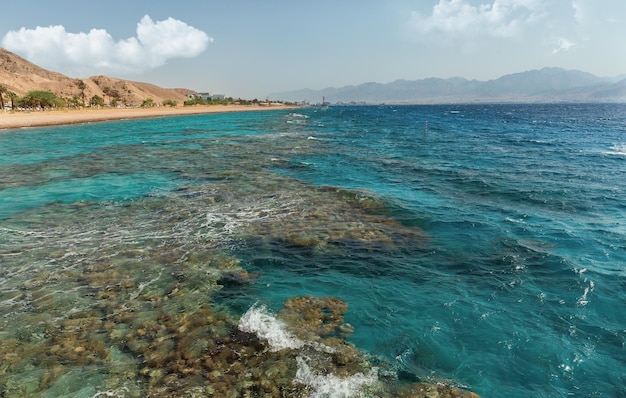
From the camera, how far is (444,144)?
55406mm

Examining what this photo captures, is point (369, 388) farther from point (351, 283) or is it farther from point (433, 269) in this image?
point (433, 269)

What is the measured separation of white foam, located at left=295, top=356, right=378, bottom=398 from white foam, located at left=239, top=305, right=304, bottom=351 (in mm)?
845

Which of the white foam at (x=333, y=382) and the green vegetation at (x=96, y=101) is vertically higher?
the green vegetation at (x=96, y=101)

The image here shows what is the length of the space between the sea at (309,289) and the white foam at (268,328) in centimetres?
6

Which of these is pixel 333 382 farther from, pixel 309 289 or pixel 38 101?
pixel 38 101

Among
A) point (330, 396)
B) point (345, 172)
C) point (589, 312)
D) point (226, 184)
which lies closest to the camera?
→ point (330, 396)

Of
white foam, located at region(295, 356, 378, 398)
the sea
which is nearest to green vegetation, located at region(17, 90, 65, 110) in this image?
the sea

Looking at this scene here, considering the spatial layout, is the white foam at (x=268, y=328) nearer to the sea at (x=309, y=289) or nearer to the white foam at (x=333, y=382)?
the sea at (x=309, y=289)

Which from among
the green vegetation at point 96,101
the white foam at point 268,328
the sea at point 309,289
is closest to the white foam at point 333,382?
the sea at point 309,289

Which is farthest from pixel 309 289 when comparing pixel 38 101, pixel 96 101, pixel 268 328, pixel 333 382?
pixel 96 101

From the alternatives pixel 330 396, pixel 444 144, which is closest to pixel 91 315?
pixel 330 396

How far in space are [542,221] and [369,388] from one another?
16.6 metres

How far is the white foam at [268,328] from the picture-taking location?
372 inches

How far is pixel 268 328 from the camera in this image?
10.1 m
